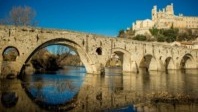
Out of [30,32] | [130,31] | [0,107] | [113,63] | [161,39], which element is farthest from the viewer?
[130,31]

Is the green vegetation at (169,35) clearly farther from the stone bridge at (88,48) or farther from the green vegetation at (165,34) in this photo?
the stone bridge at (88,48)

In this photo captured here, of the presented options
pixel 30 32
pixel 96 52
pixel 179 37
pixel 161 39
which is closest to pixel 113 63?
pixel 161 39

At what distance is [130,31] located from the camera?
407 feet

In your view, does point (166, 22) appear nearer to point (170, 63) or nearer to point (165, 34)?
point (165, 34)

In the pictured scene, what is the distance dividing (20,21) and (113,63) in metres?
50.9

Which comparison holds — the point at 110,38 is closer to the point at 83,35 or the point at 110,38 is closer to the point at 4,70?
the point at 83,35

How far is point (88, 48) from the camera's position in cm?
3497

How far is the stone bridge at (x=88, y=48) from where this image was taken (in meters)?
27.3

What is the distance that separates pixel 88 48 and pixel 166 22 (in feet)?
306

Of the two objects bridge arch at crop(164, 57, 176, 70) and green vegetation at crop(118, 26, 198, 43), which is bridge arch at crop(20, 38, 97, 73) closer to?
bridge arch at crop(164, 57, 176, 70)

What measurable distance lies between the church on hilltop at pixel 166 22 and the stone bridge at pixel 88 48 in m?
65.9

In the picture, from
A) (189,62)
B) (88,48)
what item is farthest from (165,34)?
(88,48)

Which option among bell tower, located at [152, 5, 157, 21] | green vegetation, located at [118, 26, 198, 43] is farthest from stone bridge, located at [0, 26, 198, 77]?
bell tower, located at [152, 5, 157, 21]

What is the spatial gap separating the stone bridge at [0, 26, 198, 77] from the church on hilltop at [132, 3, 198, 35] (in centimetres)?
6587
